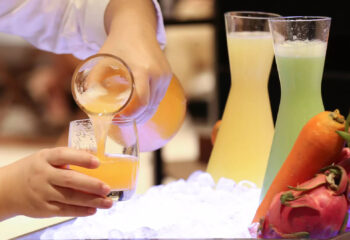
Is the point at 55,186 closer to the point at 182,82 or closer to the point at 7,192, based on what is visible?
the point at 7,192

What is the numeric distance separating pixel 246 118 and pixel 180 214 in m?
0.31

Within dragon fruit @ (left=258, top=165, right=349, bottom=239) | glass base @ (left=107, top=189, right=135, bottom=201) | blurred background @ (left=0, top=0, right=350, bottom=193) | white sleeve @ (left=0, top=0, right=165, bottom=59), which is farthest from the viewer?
blurred background @ (left=0, top=0, right=350, bottom=193)

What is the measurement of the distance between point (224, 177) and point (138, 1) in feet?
1.29

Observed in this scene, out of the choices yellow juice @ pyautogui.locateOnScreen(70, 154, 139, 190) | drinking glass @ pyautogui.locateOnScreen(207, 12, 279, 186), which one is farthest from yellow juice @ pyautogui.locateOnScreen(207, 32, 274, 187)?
yellow juice @ pyautogui.locateOnScreen(70, 154, 139, 190)

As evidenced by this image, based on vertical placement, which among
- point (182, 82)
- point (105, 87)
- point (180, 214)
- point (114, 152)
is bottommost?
point (182, 82)

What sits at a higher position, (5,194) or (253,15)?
(253,15)

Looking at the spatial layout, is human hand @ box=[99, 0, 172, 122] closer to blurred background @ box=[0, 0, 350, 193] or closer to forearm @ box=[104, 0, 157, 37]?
forearm @ box=[104, 0, 157, 37]

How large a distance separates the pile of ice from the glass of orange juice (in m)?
0.06

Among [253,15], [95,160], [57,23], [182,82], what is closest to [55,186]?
[95,160]

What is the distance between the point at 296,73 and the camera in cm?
94

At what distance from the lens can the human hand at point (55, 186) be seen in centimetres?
78

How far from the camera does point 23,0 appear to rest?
1.45m

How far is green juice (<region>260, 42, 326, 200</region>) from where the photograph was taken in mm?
933

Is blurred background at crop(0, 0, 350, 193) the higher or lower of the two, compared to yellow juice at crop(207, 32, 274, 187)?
lower
